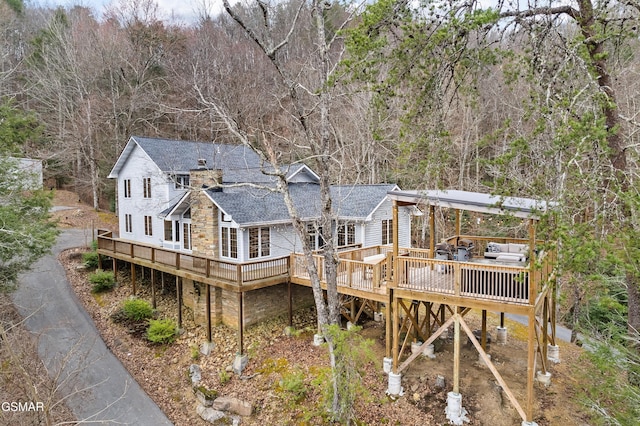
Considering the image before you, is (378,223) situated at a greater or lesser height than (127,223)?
greater

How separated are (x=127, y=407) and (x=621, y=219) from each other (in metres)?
12.6

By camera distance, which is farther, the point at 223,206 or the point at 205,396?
the point at 223,206

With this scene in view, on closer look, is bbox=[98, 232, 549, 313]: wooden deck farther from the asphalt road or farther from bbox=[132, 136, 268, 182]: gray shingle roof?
bbox=[132, 136, 268, 182]: gray shingle roof

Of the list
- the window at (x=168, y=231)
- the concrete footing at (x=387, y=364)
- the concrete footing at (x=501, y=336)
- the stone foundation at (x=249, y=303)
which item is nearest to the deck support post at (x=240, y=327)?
the stone foundation at (x=249, y=303)

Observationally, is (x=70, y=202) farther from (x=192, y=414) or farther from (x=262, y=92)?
(x=192, y=414)

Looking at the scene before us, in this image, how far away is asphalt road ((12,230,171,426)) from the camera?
34.9 ft

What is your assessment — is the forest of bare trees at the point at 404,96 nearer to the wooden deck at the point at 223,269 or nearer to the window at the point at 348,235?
the window at the point at 348,235

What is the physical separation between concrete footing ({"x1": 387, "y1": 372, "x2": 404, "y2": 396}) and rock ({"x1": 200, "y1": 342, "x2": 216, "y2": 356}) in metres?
6.46

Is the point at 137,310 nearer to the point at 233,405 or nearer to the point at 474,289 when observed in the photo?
the point at 233,405

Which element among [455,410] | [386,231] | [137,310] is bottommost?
[455,410]

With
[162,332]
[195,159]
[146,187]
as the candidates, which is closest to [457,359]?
[162,332]

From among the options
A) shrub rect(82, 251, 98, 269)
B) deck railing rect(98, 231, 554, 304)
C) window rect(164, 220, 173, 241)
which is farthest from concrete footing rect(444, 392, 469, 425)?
shrub rect(82, 251, 98, 269)

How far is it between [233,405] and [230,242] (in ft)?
19.4

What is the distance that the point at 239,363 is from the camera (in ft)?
39.5
